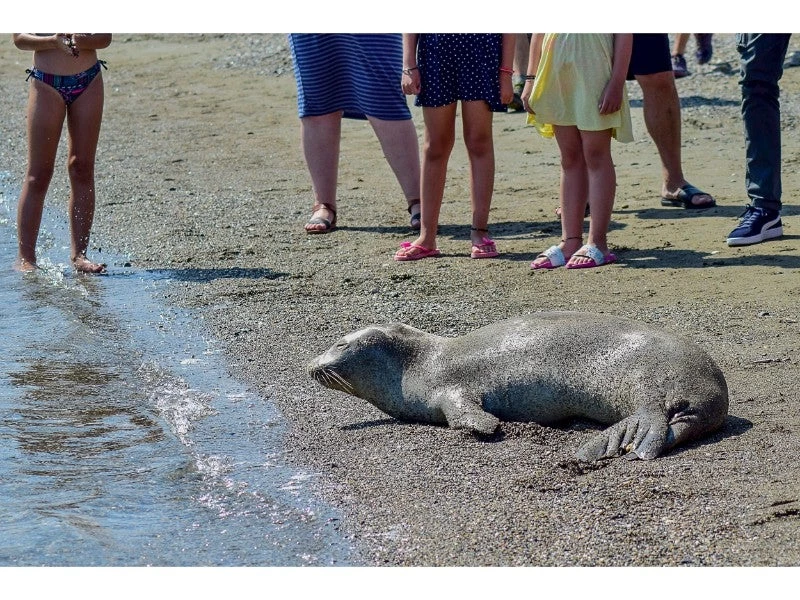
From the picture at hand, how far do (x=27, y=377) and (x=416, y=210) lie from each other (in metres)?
3.45

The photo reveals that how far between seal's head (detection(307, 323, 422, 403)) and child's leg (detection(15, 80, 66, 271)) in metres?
3.05

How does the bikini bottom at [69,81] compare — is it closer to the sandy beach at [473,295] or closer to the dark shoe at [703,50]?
the sandy beach at [473,295]

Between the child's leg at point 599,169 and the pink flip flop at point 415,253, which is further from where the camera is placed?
the pink flip flop at point 415,253

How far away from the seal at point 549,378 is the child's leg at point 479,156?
2.35 metres

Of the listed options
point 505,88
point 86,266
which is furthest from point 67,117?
point 505,88

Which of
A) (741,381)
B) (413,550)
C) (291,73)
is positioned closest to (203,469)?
(413,550)

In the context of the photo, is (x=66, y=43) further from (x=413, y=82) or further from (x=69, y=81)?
(x=413, y=82)

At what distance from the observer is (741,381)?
5289 millimetres

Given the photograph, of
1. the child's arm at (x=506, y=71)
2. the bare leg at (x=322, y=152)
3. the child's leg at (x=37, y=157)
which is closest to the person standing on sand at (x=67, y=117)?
the child's leg at (x=37, y=157)

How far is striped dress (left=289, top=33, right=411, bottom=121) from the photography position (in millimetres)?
8398

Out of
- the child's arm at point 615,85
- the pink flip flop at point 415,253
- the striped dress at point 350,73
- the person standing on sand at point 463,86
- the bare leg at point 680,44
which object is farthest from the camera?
the bare leg at point 680,44

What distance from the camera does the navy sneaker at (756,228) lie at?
7.52 meters

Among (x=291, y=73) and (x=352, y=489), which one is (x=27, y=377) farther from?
(x=291, y=73)

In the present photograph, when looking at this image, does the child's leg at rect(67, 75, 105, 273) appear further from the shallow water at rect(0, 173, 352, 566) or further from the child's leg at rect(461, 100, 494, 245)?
the child's leg at rect(461, 100, 494, 245)
